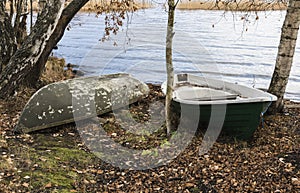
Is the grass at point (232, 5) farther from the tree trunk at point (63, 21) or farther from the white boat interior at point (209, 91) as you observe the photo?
the tree trunk at point (63, 21)

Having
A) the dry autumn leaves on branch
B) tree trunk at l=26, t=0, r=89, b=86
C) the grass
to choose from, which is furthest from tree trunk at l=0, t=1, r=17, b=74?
the grass

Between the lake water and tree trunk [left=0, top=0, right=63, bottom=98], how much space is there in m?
2.27

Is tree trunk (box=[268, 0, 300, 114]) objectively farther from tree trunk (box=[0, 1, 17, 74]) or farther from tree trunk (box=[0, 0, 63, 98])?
tree trunk (box=[0, 1, 17, 74])

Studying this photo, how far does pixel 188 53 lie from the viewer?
12.9m

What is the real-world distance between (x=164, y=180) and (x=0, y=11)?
420 cm

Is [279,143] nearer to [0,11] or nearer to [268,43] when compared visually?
[0,11]

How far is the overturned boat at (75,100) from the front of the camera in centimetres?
480

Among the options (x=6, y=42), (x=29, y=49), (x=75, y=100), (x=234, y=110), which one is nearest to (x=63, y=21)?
(x=29, y=49)

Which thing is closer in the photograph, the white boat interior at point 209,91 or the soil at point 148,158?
the soil at point 148,158

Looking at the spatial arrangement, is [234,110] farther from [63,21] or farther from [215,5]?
[63,21]

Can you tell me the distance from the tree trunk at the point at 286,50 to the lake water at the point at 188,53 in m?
2.59

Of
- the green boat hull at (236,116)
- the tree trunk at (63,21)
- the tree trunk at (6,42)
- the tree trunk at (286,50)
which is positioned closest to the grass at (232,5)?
the tree trunk at (286,50)

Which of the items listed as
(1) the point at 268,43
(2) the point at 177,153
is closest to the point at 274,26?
(1) the point at 268,43

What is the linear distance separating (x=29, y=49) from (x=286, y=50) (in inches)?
157
